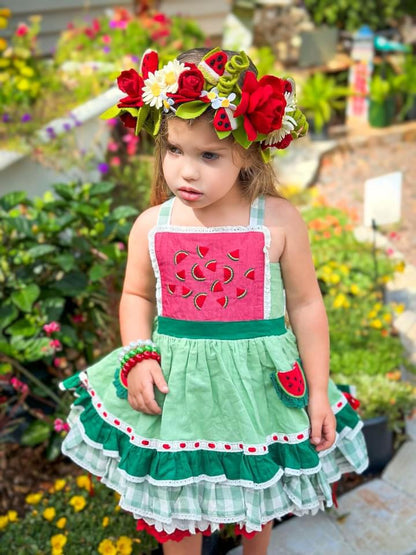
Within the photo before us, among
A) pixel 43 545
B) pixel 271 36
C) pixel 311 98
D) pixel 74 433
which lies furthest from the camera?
pixel 271 36

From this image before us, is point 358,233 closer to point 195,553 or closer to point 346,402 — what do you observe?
point 346,402

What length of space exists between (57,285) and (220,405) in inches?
48.1

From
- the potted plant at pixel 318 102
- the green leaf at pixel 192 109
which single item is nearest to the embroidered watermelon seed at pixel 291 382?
the green leaf at pixel 192 109

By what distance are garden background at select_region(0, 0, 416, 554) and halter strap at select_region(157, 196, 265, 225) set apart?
1.55ft

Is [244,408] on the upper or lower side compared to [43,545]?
upper

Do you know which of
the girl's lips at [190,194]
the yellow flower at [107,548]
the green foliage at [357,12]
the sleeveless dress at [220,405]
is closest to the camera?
the girl's lips at [190,194]

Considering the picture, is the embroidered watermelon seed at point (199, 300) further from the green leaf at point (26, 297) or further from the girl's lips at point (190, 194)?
the green leaf at point (26, 297)

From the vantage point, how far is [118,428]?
1.93m

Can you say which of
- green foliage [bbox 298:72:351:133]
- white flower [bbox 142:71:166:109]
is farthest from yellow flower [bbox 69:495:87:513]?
green foliage [bbox 298:72:351:133]

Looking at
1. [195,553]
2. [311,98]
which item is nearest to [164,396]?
[195,553]

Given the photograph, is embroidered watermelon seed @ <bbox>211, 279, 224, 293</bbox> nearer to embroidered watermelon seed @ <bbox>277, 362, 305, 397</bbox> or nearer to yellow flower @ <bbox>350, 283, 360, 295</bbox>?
embroidered watermelon seed @ <bbox>277, 362, 305, 397</bbox>

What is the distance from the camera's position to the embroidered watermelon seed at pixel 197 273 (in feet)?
6.05

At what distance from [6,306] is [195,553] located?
1.27 m

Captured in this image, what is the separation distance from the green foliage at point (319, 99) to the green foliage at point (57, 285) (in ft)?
15.6
